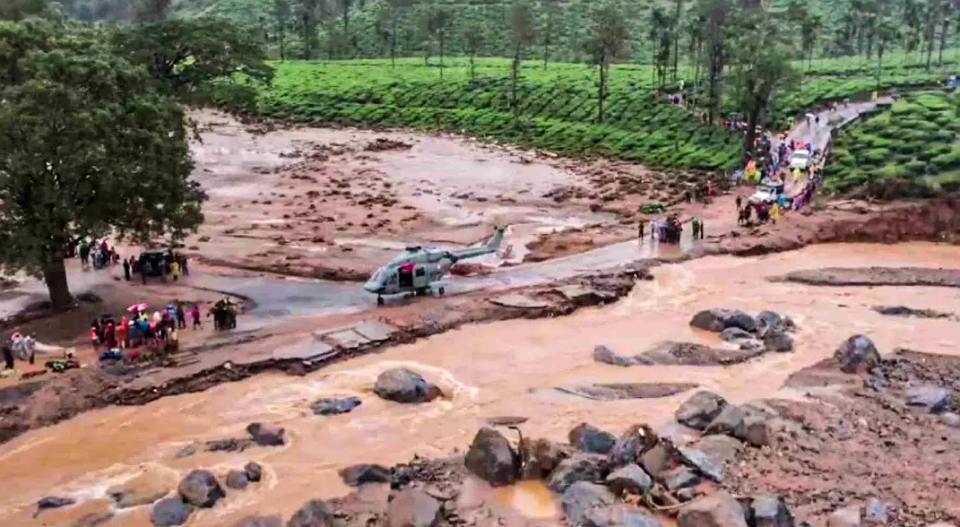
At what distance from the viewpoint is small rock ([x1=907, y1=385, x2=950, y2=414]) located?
92.2 ft

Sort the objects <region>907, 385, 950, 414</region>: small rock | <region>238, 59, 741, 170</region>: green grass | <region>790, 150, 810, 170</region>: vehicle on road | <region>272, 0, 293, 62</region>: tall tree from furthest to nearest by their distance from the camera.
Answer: <region>272, 0, 293, 62</region>: tall tree
<region>238, 59, 741, 170</region>: green grass
<region>790, 150, 810, 170</region>: vehicle on road
<region>907, 385, 950, 414</region>: small rock

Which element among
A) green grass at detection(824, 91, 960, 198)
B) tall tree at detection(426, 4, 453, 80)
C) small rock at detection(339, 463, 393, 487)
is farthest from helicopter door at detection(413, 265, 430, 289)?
tall tree at detection(426, 4, 453, 80)

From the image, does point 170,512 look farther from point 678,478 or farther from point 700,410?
point 700,410

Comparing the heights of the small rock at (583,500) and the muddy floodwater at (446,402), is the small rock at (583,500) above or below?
above

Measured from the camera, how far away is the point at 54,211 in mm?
34281

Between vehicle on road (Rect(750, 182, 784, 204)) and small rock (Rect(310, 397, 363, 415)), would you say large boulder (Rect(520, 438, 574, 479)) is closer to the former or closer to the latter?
small rock (Rect(310, 397, 363, 415))

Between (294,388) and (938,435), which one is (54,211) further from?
(938,435)

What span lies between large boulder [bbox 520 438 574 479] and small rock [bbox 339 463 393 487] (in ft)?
11.2

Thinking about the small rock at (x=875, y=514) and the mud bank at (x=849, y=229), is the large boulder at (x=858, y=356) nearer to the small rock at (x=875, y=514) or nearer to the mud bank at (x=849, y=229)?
the small rock at (x=875, y=514)

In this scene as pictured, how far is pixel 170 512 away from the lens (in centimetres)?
2258

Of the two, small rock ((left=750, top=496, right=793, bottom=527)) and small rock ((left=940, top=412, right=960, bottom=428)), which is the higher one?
small rock ((left=750, top=496, right=793, bottom=527))

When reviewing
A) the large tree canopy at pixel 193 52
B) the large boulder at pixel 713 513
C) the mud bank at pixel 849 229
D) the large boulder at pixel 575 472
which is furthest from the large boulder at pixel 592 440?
the large tree canopy at pixel 193 52

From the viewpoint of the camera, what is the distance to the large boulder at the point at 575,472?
918 inches

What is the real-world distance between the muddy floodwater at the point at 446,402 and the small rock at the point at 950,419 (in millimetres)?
4609
